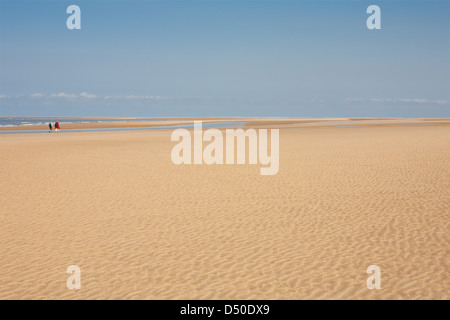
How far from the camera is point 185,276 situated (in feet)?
23.4

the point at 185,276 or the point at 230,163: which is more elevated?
the point at 230,163

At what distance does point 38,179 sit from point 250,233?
12224mm

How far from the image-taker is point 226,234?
375 inches

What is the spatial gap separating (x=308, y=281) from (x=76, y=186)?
11808mm

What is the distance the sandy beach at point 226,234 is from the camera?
6785mm

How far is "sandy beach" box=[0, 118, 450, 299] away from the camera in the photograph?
6.79m
